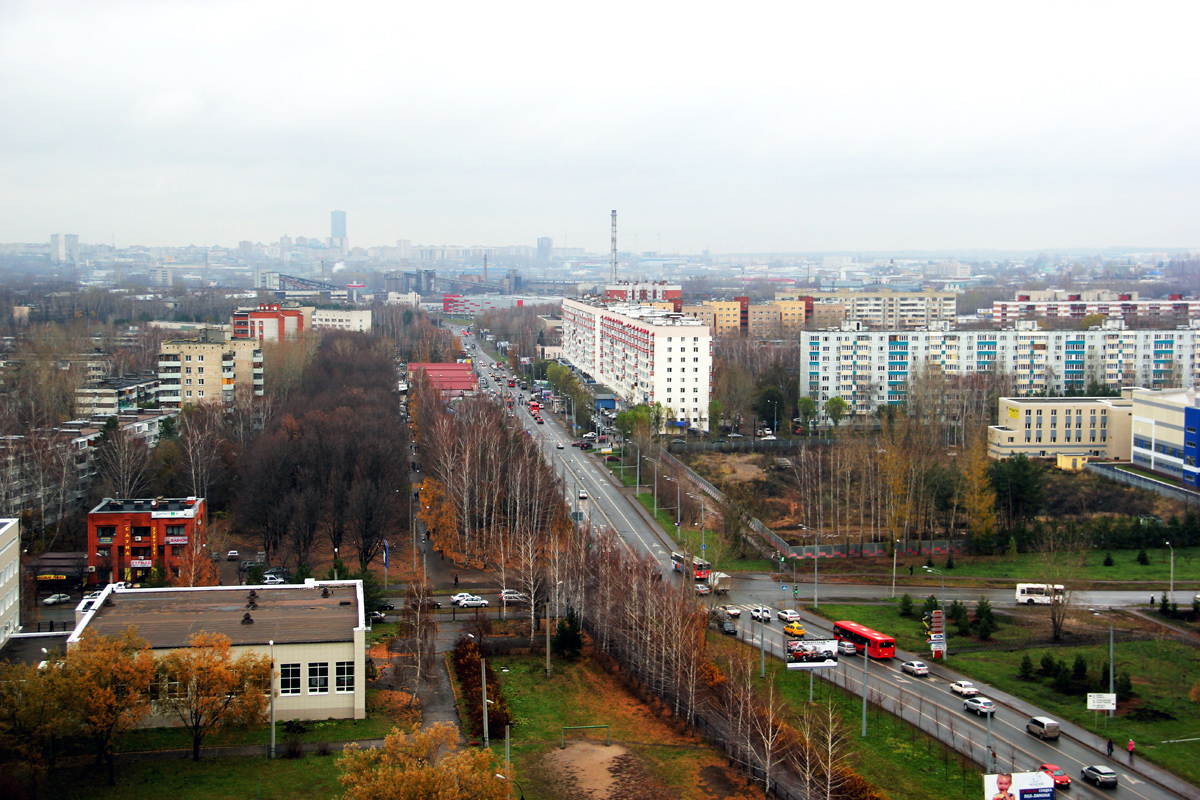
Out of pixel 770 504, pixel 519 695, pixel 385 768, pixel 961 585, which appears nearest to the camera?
pixel 385 768

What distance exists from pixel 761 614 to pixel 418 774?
12.4m

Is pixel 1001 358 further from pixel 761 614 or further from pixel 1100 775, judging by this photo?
pixel 1100 775

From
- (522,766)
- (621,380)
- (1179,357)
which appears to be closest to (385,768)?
(522,766)

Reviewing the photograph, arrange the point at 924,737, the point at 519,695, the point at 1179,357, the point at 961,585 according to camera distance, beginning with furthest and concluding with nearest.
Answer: the point at 1179,357 < the point at 961,585 < the point at 519,695 < the point at 924,737

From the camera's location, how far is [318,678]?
17.3 meters

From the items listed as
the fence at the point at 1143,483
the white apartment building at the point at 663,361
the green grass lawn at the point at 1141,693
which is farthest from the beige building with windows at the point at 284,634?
the white apartment building at the point at 663,361

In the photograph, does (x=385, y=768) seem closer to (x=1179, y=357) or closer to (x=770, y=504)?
(x=770, y=504)

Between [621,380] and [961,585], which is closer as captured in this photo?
[961,585]

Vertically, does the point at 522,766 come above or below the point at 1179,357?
below

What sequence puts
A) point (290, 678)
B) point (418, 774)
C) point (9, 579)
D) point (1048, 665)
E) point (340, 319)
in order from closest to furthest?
point (418, 774) < point (290, 678) < point (1048, 665) < point (9, 579) < point (340, 319)

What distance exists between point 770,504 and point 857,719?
18.0 m

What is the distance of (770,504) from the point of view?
35.2 meters

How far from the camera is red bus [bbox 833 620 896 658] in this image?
2039 cm

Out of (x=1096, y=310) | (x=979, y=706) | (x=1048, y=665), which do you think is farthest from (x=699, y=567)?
(x=1096, y=310)
